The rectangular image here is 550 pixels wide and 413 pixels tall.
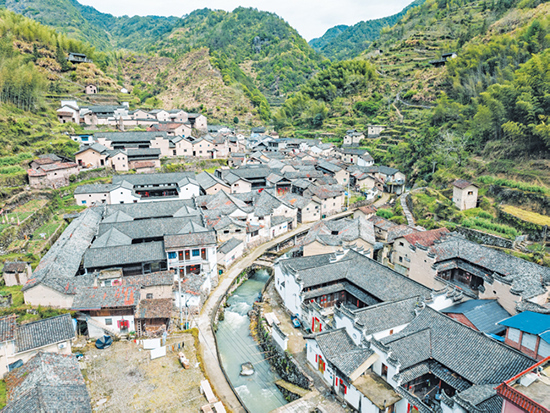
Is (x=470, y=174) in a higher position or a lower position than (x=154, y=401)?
higher

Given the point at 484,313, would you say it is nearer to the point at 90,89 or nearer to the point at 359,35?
the point at 90,89

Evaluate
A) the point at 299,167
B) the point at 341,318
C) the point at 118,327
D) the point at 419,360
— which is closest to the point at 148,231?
the point at 118,327

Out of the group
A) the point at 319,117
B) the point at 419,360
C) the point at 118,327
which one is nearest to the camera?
the point at 419,360

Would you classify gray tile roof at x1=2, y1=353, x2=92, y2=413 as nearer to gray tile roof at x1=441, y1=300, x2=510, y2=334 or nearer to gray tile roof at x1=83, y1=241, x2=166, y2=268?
gray tile roof at x1=83, y1=241, x2=166, y2=268

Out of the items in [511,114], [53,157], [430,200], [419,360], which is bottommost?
[419,360]

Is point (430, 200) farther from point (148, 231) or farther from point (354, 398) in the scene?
point (148, 231)

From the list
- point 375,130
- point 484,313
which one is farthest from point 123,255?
point 375,130
